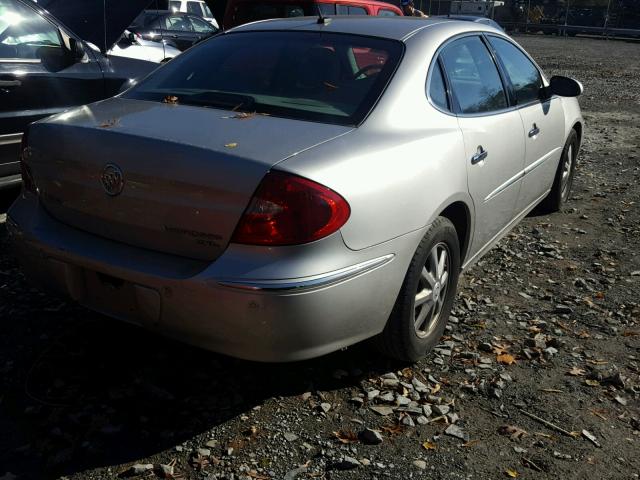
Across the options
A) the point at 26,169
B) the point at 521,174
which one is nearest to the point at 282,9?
the point at 521,174

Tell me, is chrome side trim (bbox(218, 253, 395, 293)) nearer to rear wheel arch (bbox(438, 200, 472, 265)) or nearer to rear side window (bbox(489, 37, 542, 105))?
rear wheel arch (bbox(438, 200, 472, 265))

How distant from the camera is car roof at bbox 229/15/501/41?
11.6ft

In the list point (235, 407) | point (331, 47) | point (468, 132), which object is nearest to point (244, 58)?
point (331, 47)

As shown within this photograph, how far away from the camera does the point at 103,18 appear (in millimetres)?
6602

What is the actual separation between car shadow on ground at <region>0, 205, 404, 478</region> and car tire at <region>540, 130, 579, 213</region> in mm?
3010

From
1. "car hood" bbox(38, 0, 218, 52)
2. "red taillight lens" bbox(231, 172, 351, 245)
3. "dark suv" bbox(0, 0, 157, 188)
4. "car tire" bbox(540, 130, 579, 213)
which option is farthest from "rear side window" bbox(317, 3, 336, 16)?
"red taillight lens" bbox(231, 172, 351, 245)

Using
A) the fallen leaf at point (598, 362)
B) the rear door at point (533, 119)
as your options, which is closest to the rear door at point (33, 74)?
the rear door at point (533, 119)

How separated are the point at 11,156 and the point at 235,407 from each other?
3.10 m

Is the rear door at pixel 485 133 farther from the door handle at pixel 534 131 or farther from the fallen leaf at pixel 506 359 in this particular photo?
the fallen leaf at pixel 506 359

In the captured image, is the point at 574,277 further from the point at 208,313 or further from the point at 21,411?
the point at 21,411

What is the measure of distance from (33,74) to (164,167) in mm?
3154

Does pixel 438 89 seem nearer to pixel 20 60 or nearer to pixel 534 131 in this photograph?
pixel 534 131

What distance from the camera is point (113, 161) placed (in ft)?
8.77

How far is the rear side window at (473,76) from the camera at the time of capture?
11.8ft
